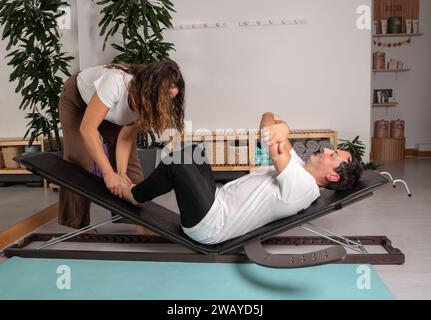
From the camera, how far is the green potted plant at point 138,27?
3592 mm

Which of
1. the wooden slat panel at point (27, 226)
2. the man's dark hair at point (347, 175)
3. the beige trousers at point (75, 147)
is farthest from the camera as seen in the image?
the wooden slat panel at point (27, 226)

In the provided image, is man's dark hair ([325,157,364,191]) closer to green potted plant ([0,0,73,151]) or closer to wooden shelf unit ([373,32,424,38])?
green potted plant ([0,0,73,151])

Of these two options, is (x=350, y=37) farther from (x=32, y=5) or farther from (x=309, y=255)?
(x=309, y=255)

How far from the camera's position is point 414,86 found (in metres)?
5.96

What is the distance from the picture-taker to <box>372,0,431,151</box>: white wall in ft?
19.3

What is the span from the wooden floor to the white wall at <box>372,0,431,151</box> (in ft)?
6.58

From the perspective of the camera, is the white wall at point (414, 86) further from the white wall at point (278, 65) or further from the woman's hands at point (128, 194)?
the woman's hands at point (128, 194)

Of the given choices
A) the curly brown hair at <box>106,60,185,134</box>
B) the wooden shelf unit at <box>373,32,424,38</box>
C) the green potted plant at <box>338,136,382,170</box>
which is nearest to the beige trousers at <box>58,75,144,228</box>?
the curly brown hair at <box>106,60,185,134</box>

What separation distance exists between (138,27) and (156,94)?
214 cm

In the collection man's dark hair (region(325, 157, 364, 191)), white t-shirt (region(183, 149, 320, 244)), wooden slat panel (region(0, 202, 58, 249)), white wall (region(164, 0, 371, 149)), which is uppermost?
white wall (region(164, 0, 371, 149))

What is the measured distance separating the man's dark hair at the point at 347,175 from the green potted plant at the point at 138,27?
2034 millimetres

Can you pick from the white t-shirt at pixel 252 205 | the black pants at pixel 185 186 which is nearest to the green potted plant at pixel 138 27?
the black pants at pixel 185 186

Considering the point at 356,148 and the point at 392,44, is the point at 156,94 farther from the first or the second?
the point at 392,44
